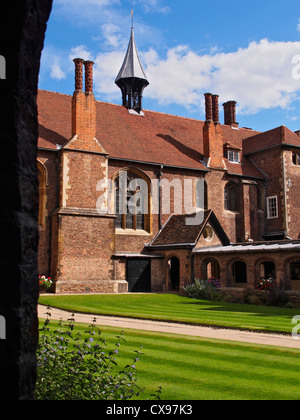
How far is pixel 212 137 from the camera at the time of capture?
30.8 metres

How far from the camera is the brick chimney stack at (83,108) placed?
24.6m

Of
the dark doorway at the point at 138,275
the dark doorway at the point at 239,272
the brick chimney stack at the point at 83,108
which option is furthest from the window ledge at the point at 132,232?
the dark doorway at the point at 239,272

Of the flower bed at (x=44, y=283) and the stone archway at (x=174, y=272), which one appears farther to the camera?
the stone archway at (x=174, y=272)

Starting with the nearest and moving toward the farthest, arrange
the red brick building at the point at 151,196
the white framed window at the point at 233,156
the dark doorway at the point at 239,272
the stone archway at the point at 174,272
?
1. the red brick building at the point at 151,196
2. the dark doorway at the point at 239,272
3. the stone archway at the point at 174,272
4. the white framed window at the point at 233,156

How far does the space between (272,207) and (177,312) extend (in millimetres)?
19275

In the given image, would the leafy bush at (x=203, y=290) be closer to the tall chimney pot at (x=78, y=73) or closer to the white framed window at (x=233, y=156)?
the tall chimney pot at (x=78, y=73)

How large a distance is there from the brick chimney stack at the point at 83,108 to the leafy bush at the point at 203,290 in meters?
9.76

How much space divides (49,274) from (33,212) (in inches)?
840

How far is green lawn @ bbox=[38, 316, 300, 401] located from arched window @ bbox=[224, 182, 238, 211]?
22.4 meters

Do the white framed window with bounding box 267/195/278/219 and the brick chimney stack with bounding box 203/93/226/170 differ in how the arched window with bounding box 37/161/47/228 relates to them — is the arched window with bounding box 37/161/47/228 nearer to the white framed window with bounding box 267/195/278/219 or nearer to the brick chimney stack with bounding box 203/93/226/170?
the brick chimney stack with bounding box 203/93/226/170

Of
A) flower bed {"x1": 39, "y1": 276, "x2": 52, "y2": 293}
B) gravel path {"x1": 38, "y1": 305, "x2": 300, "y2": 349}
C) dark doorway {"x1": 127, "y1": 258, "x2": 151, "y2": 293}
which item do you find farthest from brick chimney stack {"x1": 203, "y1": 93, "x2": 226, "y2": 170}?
gravel path {"x1": 38, "y1": 305, "x2": 300, "y2": 349}

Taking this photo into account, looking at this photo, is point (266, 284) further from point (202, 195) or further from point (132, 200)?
point (202, 195)

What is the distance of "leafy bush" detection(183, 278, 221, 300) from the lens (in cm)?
2192

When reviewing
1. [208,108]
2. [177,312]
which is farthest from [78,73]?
[177,312]
